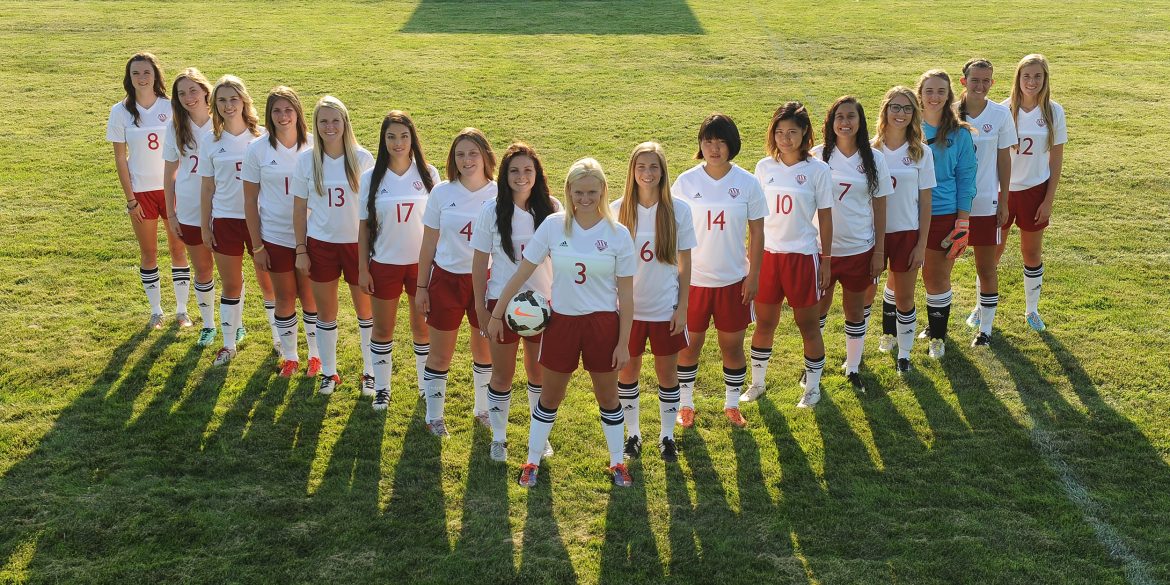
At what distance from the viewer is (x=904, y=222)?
6.31 meters

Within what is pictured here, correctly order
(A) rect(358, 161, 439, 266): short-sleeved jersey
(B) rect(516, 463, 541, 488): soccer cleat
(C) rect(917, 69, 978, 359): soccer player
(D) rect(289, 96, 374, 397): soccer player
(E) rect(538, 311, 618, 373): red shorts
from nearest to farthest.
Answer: (E) rect(538, 311, 618, 373): red shorts < (B) rect(516, 463, 541, 488): soccer cleat < (A) rect(358, 161, 439, 266): short-sleeved jersey < (D) rect(289, 96, 374, 397): soccer player < (C) rect(917, 69, 978, 359): soccer player

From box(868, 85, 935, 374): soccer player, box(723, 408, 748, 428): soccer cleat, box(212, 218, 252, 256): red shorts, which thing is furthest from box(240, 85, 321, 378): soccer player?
box(868, 85, 935, 374): soccer player

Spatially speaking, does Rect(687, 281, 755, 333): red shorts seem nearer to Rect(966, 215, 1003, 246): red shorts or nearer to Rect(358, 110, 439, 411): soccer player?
Rect(358, 110, 439, 411): soccer player

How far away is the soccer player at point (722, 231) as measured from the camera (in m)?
5.38

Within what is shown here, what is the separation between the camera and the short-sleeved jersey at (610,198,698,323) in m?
5.13

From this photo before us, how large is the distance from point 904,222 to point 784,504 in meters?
2.14

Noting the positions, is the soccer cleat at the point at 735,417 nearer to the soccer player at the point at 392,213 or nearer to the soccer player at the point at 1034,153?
the soccer player at the point at 392,213

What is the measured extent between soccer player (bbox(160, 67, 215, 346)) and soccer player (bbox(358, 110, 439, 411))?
1561 mm

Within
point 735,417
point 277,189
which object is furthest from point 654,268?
point 277,189

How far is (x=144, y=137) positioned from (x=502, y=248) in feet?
11.7

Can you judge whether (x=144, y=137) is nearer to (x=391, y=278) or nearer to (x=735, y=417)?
(x=391, y=278)

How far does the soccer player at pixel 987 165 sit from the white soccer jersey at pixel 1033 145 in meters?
0.18

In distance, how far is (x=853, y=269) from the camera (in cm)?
621

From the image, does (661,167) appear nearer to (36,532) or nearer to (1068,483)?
(1068,483)
